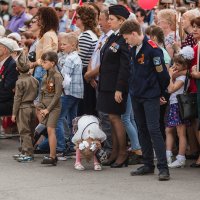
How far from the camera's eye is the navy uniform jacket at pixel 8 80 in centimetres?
1190

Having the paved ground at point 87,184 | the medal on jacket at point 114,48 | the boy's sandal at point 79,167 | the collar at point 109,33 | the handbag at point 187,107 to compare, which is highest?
the collar at point 109,33

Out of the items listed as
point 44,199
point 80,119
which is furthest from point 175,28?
point 44,199

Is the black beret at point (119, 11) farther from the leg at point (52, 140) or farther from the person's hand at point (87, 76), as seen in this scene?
the leg at point (52, 140)

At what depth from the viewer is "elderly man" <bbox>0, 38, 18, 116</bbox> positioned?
11898 mm

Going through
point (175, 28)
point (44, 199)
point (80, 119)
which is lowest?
point (44, 199)

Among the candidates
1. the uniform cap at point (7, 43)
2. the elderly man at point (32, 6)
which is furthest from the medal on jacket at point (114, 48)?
the elderly man at point (32, 6)

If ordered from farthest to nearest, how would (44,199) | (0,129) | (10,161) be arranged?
(0,129)
(10,161)
(44,199)

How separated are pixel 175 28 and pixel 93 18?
117 cm

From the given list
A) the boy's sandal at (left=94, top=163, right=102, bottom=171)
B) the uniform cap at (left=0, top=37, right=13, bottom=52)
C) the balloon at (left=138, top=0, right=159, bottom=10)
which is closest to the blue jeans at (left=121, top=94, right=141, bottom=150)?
the boy's sandal at (left=94, top=163, right=102, bottom=171)

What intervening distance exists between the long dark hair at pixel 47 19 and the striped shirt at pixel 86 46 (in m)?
0.53

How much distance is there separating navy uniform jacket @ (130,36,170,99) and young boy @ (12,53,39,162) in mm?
1984

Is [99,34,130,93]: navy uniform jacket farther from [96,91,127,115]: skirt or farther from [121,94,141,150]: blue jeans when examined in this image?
[121,94,141,150]: blue jeans

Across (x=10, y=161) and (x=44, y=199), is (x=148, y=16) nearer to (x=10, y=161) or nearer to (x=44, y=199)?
(x=10, y=161)

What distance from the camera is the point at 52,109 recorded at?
10.5 m
